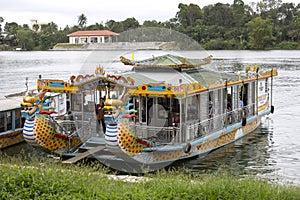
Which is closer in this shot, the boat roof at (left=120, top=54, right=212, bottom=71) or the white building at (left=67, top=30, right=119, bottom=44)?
the boat roof at (left=120, top=54, right=212, bottom=71)

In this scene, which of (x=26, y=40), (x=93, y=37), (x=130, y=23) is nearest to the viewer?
(x=130, y=23)

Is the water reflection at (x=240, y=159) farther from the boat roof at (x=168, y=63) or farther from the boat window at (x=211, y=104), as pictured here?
the boat roof at (x=168, y=63)

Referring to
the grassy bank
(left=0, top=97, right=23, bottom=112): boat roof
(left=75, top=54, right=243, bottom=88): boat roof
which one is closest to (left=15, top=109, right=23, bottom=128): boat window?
(left=0, top=97, right=23, bottom=112): boat roof

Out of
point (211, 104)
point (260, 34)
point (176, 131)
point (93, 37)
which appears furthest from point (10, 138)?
point (93, 37)

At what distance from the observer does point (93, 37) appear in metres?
110

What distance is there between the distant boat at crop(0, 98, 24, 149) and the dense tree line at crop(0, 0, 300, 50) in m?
60.9

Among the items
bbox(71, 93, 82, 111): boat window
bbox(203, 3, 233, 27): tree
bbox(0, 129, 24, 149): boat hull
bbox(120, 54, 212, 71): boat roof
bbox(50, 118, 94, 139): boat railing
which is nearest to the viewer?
bbox(50, 118, 94, 139): boat railing

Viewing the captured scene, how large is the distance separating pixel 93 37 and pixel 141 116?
9645 cm

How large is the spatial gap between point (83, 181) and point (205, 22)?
314ft

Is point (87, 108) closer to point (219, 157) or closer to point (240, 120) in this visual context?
point (219, 157)

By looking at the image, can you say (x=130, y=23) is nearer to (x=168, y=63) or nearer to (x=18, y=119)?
(x=18, y=119)

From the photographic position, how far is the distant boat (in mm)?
18328

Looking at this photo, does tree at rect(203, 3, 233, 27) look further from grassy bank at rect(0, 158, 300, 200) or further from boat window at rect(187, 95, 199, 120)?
grassy bank at rect(0, 158, 300, 200)

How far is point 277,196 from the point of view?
866 cm
